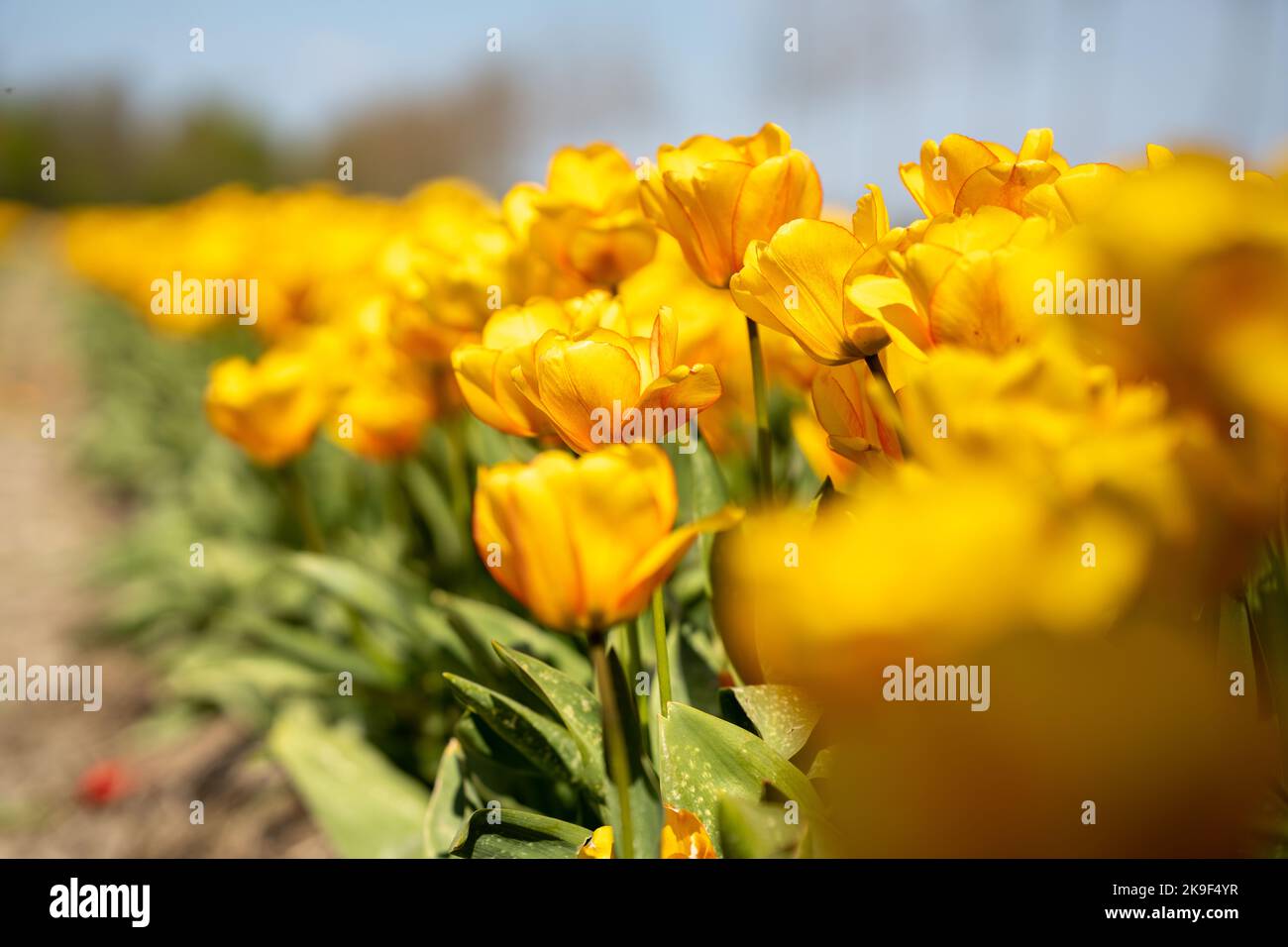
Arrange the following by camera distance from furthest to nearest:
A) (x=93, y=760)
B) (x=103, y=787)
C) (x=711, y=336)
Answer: (x=93, y=760) → (x=103, y=787) → (x=711, y=336)

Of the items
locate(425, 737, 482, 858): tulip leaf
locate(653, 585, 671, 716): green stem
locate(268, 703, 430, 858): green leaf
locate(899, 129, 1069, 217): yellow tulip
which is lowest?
locate(268, 703, 430, 858): green leaf

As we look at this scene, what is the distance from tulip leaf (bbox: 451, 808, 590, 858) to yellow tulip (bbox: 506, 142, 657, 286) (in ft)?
1.88

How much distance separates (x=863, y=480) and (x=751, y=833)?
256mm

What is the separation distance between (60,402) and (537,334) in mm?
7243

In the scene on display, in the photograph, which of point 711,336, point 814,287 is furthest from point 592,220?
point 814,287

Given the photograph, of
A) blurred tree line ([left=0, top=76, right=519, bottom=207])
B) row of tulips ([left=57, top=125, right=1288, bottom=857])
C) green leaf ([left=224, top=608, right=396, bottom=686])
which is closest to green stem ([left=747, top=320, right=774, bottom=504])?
row of tulips ([left=57, top=125, right=1288, bottom=857])

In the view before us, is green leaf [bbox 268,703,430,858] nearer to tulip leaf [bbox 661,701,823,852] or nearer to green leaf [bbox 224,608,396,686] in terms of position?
green leaf [bbox 224,608,396,686]

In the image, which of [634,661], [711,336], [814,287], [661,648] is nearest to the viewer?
[814,287]

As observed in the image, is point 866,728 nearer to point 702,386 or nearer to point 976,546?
point 976,546

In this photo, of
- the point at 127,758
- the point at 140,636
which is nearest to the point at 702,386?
the point at 127,758

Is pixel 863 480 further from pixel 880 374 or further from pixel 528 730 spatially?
pixel 528 730

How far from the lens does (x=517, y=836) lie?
0.87 m

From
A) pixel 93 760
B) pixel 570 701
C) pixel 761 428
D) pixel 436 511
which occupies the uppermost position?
pixel 761 428

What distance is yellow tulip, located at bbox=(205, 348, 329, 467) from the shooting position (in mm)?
1615
